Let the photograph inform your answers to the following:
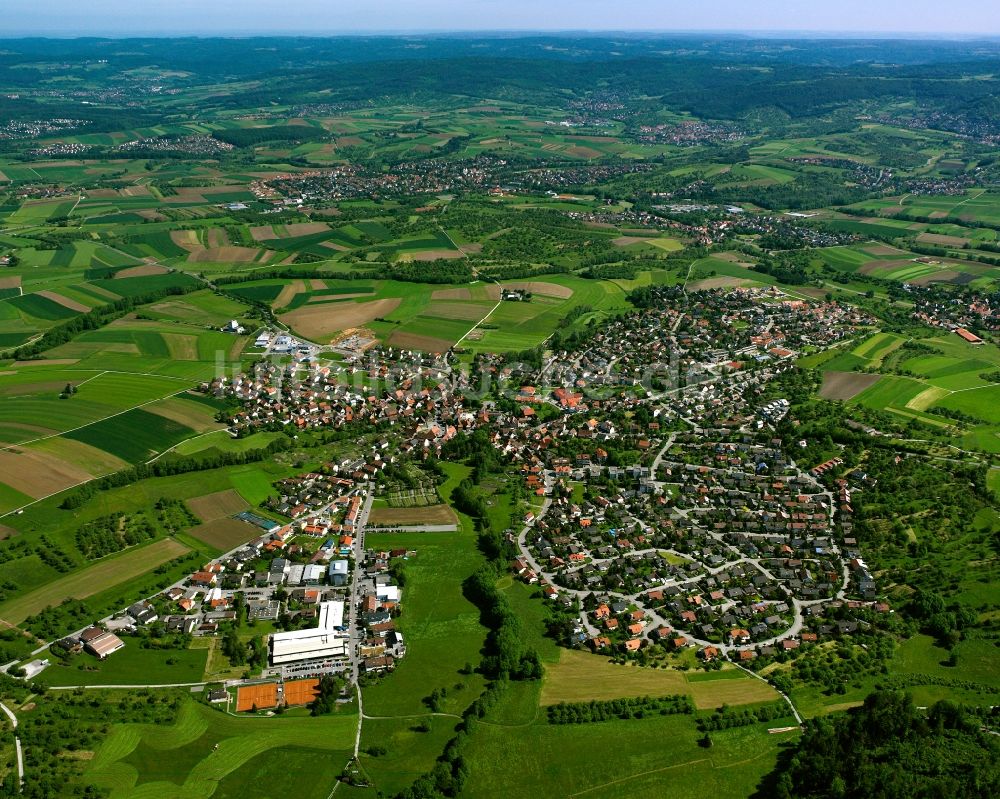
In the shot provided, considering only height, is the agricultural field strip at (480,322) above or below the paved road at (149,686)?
above

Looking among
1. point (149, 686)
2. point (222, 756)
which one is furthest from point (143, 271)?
point (222, 756)

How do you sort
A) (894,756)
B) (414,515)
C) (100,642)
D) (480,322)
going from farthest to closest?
(480,322), (414,515), (100,642), (894,756)

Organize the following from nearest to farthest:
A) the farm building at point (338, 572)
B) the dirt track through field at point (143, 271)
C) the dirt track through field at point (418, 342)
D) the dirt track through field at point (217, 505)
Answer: the farm building at point (338, 572) < the dirt track through field at point (217, 505) < the dirt track through field at point (418, 342) < the dirt track through field at point (143, 271)

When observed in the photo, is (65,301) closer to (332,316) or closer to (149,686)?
(332,316)

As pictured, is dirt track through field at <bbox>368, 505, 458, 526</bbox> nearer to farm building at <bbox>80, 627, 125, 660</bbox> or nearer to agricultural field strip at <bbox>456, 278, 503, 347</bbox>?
farm building at <bbox>80, 627, 125, 660</bbox>

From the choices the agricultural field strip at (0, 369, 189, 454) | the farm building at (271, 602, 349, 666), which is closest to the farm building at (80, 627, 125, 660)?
the farm building at (271, 602, 349, 666)

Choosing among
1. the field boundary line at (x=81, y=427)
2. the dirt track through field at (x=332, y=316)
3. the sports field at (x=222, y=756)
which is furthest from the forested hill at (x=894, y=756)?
the dirt track through field at (x=332, y=316)

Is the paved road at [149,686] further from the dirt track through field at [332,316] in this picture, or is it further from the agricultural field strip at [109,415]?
the dirt track through field at [332,316]
